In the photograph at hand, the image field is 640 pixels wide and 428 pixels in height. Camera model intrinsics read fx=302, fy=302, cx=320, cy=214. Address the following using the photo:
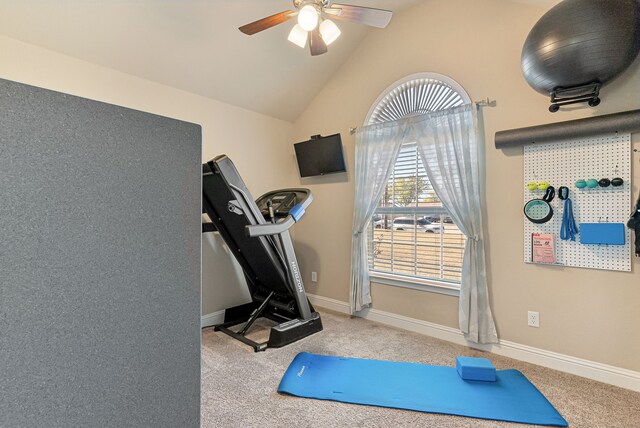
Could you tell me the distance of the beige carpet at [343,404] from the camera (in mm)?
1760

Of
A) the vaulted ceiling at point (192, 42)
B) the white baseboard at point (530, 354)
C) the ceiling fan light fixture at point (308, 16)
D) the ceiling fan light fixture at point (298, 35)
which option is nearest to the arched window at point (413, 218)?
the white baseboard at point (530, 354)

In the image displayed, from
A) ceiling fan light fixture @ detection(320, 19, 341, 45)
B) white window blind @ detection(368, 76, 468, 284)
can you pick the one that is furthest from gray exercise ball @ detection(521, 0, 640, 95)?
ceiling fan light fixture @ detection(320, 19, 341, 45)

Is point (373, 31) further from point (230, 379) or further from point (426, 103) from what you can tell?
point (230, 379)

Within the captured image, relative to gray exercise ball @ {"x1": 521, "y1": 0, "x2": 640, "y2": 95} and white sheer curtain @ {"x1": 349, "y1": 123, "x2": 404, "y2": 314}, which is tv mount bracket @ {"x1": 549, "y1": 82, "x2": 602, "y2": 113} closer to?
gray exercise ball @ {"x1": 521, "y1": 0, "x2": 640, "y2": 95}

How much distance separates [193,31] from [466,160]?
2.66 m

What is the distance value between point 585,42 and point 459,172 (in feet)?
3.88

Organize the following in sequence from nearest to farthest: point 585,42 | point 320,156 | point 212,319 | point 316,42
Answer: point 585,42, point 316,42, point 212,319, point 320,156

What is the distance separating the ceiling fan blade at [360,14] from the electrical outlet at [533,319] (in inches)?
97.9

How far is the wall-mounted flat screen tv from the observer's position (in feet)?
11.8

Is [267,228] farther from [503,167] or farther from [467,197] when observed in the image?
[503,167]

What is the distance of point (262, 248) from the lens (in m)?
2.86

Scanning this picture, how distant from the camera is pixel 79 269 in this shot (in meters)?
0.70

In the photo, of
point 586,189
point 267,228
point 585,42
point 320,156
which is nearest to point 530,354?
point 586,189

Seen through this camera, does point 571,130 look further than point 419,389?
Yes
